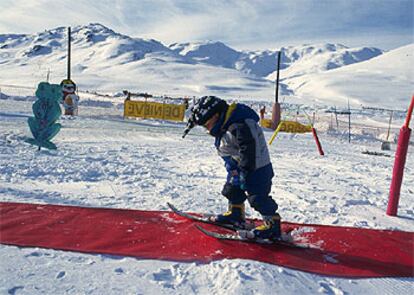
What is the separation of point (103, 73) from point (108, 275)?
119574mm

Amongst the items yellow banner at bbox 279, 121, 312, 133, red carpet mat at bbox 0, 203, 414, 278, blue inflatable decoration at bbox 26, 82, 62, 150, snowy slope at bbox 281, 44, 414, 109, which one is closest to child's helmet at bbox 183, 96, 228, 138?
red carpet mat at bbox 0, 203, 414, 278

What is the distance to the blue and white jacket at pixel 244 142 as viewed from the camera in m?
3.15

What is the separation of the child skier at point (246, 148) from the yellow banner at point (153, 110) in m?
16.3

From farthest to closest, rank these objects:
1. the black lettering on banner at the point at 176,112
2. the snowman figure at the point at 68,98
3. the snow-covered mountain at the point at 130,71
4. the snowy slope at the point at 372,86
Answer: the snow-covered mountain at the point at 130,71 → the snowy slope at the point at 372,86 → the black lettering on banner at the point at 176,112 → the snowman figure at the point at 68,98

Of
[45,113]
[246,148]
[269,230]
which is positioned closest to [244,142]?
[246,148]

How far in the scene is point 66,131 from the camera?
39.5 ft

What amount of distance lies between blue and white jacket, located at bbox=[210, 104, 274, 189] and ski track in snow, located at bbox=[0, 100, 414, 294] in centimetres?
77

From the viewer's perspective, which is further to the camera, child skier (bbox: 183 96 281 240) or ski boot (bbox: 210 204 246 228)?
ski boot (bbox: 210 204 246 228)

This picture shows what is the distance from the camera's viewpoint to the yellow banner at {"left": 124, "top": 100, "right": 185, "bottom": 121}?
1945cm

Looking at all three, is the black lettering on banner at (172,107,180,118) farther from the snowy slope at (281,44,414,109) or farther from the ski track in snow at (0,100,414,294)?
the snowy slope at (281,44,414,109)

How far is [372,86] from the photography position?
95.4 m

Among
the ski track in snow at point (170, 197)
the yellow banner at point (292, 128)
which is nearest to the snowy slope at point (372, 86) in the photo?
the yellow banner at point (292, 128)

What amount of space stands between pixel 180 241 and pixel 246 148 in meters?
0.97

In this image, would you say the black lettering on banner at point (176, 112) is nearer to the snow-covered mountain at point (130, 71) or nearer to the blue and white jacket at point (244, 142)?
the blue and white jacket at point (244, 142)
